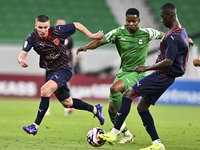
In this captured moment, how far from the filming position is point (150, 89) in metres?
5.25

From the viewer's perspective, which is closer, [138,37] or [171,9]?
[171,9]

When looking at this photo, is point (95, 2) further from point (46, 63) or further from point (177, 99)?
point (46, 63)

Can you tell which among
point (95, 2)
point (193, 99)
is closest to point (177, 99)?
point (193, 99)

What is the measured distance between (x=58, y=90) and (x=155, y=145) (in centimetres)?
219

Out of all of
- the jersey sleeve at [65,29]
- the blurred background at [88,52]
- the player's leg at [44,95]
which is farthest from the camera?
the blurred background at [88,52]

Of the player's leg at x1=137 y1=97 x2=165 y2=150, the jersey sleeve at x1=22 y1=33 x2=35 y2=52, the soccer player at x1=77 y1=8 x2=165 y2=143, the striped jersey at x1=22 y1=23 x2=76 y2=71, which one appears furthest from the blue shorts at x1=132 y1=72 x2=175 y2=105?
the jersey sleeve at x1=22 y1=33 x2=35 y2=52

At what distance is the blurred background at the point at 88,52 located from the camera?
15.5 meters

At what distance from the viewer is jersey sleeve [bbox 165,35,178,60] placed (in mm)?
4949

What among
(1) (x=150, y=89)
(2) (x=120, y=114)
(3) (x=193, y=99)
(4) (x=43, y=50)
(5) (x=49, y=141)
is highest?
(4) (x=43, y=50)

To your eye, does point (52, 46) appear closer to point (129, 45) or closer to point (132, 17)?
point (129, 45)

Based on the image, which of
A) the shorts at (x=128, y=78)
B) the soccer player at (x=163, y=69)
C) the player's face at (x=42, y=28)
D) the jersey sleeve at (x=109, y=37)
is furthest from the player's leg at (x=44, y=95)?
the soccer player at (x=163, y=69)

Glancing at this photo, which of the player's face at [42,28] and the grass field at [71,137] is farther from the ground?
the player's face at [42,28]

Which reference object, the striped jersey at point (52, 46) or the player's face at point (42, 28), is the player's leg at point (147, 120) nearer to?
the striped jersey at point (52, 46)

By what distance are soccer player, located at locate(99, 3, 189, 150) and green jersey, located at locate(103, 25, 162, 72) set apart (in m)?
1.25
